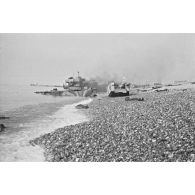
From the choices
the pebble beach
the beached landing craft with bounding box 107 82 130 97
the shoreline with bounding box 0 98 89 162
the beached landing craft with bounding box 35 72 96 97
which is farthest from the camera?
the beached landing craft with bounding box 107 82 130 97

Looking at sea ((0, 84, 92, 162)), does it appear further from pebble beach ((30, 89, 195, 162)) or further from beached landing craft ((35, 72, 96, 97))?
beached landing craft ((35, 72, 96, 97))

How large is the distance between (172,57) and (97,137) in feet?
16.0

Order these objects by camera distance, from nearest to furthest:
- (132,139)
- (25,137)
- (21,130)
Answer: (132,139) → (25,137) → (21,130)

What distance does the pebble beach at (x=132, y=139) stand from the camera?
22.4 ft

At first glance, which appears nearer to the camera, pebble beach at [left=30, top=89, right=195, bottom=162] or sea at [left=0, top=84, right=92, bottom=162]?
pebble beach at [left=30, top=89, right=195, bottom=162]

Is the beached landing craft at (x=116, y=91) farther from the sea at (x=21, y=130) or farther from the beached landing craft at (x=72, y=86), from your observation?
the sea at (x=21, y=130)

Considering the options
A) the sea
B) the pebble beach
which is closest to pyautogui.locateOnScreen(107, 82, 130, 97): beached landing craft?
the sea

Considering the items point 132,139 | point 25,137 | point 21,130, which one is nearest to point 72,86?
point 21,130

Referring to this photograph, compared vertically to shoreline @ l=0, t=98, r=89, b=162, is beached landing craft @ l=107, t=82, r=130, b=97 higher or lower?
higher

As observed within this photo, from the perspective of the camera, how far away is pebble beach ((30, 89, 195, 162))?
22.4 feet

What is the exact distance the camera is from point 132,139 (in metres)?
7.46

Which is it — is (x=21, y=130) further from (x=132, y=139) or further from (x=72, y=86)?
(x=72, y=86)

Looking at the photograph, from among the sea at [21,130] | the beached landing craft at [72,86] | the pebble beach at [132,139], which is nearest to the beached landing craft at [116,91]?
the beached landing craft at [72,86]
